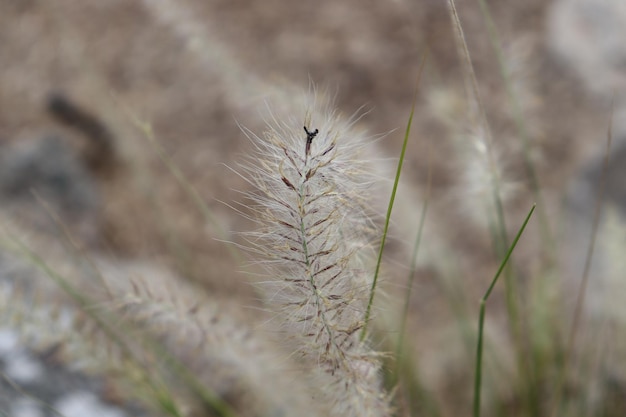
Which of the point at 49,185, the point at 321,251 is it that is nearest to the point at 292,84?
the point at 49,185

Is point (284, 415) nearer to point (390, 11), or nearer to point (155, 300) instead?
point (155, 300)

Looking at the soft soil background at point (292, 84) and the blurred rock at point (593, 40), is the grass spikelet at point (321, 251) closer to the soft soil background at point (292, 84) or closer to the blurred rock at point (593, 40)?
Answer: the soft soil background at point (292, 84)

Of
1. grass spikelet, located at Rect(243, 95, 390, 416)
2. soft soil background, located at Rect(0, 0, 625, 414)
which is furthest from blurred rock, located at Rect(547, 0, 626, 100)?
grass spikelet, located at Rect(243, 95, 390, 416)

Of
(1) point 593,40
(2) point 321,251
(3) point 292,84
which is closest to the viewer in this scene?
(2) point 321,251

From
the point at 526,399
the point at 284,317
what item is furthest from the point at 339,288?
the point at 526,399

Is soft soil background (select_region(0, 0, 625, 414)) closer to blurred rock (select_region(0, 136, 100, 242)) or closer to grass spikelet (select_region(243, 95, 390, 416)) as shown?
blurred rock (select_region(0, 136, 100, 242))

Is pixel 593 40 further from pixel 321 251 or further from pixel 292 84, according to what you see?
pixel 321 251

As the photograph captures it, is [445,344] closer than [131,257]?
Yes
